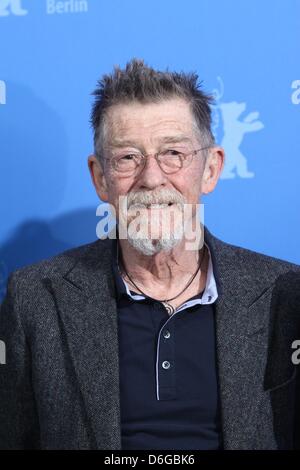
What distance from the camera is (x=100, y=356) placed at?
1.35 m

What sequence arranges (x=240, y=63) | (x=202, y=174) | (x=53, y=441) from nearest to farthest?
(x=53, y=441) → (x=202, y=174) → (x=240, y=63)

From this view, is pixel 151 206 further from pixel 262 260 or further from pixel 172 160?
pixel 262 260

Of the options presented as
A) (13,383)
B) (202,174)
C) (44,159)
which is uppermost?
(44,159)

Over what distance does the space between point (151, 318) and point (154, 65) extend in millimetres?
617

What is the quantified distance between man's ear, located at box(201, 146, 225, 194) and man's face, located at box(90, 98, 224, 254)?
0.16ft

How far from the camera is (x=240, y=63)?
1630 millimetres

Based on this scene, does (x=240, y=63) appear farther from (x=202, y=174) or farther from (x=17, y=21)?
(x=17, y=21)

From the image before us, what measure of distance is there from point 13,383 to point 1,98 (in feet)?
2.29

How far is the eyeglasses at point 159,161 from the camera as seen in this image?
139 cm

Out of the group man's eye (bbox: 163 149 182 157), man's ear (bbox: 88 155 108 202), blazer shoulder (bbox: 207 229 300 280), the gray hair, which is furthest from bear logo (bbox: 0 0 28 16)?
blazer shoulder (bbox: 207 229 300 280)

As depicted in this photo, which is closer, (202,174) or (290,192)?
(202,174)

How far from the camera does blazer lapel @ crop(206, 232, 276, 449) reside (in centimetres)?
131

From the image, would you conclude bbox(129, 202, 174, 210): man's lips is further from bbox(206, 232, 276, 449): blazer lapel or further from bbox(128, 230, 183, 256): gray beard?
bbox(206, 232, 276, 449): blazer lapel

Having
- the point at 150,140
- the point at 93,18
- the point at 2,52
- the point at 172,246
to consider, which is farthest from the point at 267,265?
the point at 2,52
